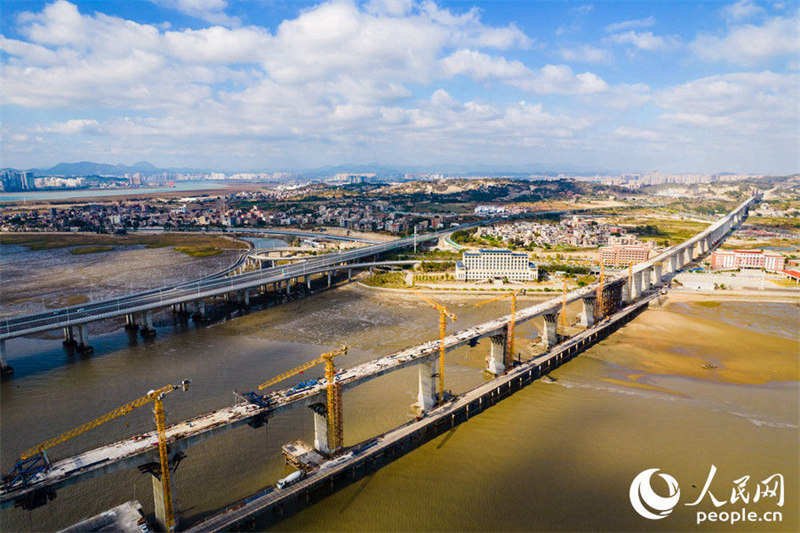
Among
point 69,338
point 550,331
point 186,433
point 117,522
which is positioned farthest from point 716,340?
point 69,338

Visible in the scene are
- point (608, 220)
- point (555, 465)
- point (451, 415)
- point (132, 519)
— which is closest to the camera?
point (132, 519)

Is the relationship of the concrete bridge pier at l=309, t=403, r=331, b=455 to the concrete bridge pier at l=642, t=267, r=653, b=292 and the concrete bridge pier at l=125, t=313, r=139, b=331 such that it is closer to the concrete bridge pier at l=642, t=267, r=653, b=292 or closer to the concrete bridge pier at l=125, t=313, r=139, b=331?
the concrete bridge pier at l=125, t=313, r=139, b=331

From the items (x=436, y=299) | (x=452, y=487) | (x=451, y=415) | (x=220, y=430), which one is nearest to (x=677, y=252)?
(x=436, y=299)

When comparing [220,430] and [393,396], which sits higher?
[220,430]

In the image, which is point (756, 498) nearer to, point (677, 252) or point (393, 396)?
point (393, 396)

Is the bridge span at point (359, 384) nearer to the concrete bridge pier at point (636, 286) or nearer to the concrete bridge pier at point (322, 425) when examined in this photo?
the concrete bridge pier at point (322, 425)

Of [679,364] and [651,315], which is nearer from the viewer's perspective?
[679,364]

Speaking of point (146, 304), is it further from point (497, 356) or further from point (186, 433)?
point (497, 356)
